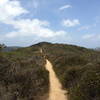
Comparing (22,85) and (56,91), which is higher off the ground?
(22,85)

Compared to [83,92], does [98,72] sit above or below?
above

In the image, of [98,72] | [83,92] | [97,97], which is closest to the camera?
[97,97]

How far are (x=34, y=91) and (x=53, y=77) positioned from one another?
545cm

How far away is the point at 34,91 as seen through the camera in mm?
13883

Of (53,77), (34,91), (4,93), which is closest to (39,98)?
(34,91)

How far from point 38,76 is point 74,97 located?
5.91 metres

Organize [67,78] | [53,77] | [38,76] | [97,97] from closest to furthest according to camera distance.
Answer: [97,97] < [67,78] < [38,76] < [53,77]

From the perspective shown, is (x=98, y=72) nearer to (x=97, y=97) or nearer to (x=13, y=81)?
(x=97, y=97)

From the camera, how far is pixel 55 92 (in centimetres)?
1438

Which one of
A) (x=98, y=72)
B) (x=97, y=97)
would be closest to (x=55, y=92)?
(x=98, y=72)

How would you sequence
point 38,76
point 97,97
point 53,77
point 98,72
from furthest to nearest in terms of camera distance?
point 53,77, point 38,76, point 98,72, point 97,97

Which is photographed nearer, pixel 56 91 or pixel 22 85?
pixel 56 91

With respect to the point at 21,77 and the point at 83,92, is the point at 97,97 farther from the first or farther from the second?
the point at 21,77

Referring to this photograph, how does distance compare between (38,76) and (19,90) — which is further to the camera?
(38,76)
